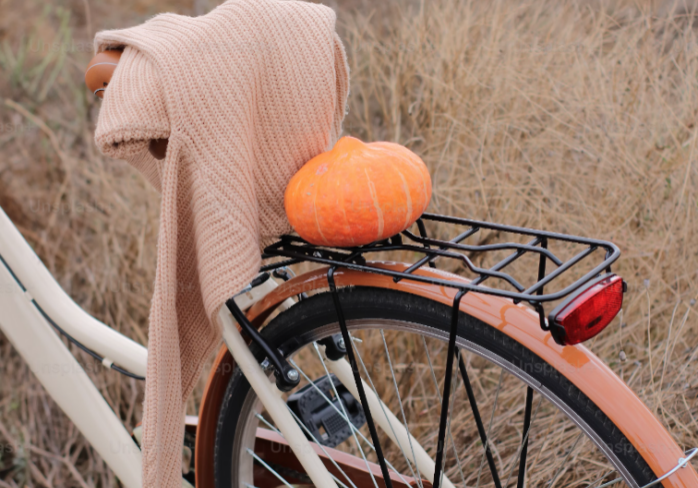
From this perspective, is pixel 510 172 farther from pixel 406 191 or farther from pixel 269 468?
pixel 269 468

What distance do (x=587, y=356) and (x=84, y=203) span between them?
6.55 ft

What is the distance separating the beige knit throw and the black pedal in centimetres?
29

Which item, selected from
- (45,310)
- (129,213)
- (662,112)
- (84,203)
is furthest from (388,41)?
(45,310)

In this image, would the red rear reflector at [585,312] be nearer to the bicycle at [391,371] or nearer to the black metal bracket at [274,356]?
the bicycle at [391,371]

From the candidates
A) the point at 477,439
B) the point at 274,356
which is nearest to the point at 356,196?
the point at 274,356

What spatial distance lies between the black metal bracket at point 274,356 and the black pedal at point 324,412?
0.22m

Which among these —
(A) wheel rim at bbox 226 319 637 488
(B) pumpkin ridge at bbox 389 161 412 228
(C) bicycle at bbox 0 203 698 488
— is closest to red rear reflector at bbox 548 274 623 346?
(C) bicycle at bbox 0 203 698 488

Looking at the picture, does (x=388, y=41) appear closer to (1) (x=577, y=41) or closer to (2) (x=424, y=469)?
(1) (x=577, y=41)

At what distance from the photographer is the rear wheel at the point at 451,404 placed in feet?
2.67

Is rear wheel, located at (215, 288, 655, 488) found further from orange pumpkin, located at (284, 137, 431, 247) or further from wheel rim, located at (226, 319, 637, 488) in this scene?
orange pumpkin, located at (284, 137, 431, 247)

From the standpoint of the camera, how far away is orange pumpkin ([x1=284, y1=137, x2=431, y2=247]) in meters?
0.88

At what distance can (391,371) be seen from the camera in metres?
1.09

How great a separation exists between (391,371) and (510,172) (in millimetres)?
919

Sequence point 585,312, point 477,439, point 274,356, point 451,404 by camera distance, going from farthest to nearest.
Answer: point 477,439
point 451,404
point 274,356
point 585,312
